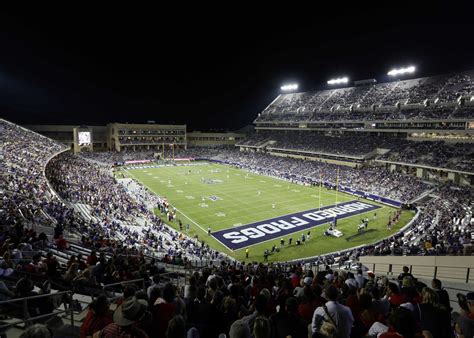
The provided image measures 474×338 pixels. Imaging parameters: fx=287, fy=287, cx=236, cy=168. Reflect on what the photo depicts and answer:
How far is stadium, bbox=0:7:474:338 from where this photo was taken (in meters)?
4.34

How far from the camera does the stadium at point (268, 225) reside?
4.34 metres

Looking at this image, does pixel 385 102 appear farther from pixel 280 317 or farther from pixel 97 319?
pixel 97 319

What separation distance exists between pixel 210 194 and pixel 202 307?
131 feet

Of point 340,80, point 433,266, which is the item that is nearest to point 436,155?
point 433,266

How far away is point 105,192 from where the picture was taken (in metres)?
36.4

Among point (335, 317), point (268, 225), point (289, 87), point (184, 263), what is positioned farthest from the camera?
point (289, 87)

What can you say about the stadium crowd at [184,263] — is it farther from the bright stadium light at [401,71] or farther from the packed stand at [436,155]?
the bright stadium light at [401,71]

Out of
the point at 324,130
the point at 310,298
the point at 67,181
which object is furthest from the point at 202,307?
the point at 324,130

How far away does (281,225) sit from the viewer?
30953 millimetres

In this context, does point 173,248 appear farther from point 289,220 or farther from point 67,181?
point 67,181

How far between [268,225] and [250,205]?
764cm

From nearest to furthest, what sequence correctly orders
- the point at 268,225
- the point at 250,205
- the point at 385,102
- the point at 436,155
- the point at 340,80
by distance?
the point at 268,225 → the point at 250,205 → the point at 436,155 → the point at 385,102 → the point at 340,80

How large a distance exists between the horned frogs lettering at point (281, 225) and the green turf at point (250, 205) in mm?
979

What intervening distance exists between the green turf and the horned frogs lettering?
979mm
